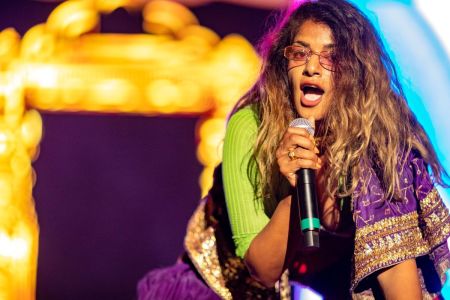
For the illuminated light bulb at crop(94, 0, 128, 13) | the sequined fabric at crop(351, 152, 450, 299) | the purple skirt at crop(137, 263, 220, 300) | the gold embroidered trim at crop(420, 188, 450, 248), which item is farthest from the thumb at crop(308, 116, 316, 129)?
the illuminated light bulb at crop(94, 0, 128, 13)

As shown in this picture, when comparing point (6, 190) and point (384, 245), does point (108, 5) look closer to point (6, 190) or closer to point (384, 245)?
point (6, 190)

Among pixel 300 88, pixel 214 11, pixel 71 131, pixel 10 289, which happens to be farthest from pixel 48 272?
pixel 300 88

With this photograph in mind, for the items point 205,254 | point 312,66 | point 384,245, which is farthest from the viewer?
point 205,254

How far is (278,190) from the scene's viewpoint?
1899 mm

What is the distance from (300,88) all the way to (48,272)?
5.37ft

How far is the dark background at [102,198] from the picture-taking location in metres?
3.11

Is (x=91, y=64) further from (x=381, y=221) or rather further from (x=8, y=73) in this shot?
(x=381, y=221)

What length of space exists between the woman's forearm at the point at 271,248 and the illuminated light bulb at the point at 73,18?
1.57m

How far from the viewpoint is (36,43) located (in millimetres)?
3104

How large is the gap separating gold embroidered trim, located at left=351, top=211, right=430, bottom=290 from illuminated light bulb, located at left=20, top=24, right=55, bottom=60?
1.77m

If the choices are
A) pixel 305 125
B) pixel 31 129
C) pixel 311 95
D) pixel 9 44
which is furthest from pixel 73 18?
pixel 305 125

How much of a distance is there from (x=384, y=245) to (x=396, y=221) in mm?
56

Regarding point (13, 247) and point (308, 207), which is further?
point (13, 247)

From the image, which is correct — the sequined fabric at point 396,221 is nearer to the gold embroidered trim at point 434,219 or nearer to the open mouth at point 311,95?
the gold embroidered trim at point 434,219
